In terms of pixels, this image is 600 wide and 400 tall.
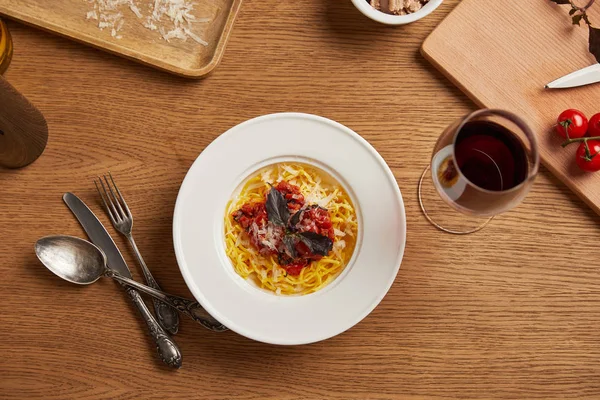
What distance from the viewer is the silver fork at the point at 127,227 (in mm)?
1650

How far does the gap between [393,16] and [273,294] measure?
84cm

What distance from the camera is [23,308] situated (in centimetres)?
170

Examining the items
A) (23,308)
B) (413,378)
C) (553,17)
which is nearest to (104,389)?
(23,308)

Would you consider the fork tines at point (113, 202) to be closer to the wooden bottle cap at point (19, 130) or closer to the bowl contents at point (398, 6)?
the wooden bottle cap at point (19, 130)

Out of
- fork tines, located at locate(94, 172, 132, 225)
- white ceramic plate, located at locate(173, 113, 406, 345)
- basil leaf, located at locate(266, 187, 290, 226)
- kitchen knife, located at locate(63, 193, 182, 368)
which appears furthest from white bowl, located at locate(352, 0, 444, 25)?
kitchen knife, located at locate(63, 193, 182, 368)

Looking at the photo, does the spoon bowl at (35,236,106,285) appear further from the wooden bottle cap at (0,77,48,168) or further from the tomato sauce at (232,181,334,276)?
the tomato sauce at (232,181,334,276)

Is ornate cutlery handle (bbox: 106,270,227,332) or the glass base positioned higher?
the glass base

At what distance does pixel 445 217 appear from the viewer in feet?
5.45

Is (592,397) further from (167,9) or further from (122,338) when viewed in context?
(167,9)

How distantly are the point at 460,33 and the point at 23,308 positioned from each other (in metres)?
1.50

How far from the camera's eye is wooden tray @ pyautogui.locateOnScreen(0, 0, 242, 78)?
1720mm

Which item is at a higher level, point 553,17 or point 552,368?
point 553,17

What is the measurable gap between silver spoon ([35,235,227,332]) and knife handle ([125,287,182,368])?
0.05 m

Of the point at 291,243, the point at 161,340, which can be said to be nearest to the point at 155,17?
the point at 291,243
